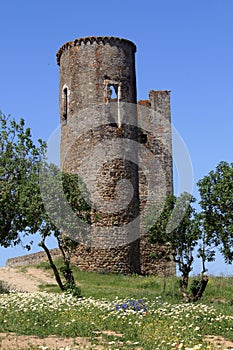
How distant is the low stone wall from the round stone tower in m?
2.65

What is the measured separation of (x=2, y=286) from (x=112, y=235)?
7.90 meters

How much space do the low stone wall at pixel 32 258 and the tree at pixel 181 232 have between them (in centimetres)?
1083

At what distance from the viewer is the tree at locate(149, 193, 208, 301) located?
1972 centimetres

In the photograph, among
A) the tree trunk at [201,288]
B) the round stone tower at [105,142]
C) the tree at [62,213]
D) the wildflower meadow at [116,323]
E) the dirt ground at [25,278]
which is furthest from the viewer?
the round stone tower at [105,142]

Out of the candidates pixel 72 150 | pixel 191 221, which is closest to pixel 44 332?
pixel 191 221

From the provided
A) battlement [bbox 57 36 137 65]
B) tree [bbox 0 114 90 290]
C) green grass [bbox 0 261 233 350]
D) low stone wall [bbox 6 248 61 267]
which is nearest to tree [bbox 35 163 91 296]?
tree [bbox 0 114 90 290]

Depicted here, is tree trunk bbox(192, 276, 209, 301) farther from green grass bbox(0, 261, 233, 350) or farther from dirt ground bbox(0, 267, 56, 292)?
dirt ground bbox(0, 267, 56, 292)

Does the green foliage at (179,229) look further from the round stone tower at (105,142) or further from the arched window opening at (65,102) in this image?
the arched window opening at (65,102)

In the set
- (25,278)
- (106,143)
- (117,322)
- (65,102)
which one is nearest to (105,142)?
(106,143)

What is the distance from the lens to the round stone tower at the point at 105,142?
2803 centimetres

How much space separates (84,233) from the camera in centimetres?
2172

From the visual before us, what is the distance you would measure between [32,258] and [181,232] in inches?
612

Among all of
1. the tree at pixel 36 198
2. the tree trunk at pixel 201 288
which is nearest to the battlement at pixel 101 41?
the tree at pixel 36 198

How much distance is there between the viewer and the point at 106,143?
93.4ft
